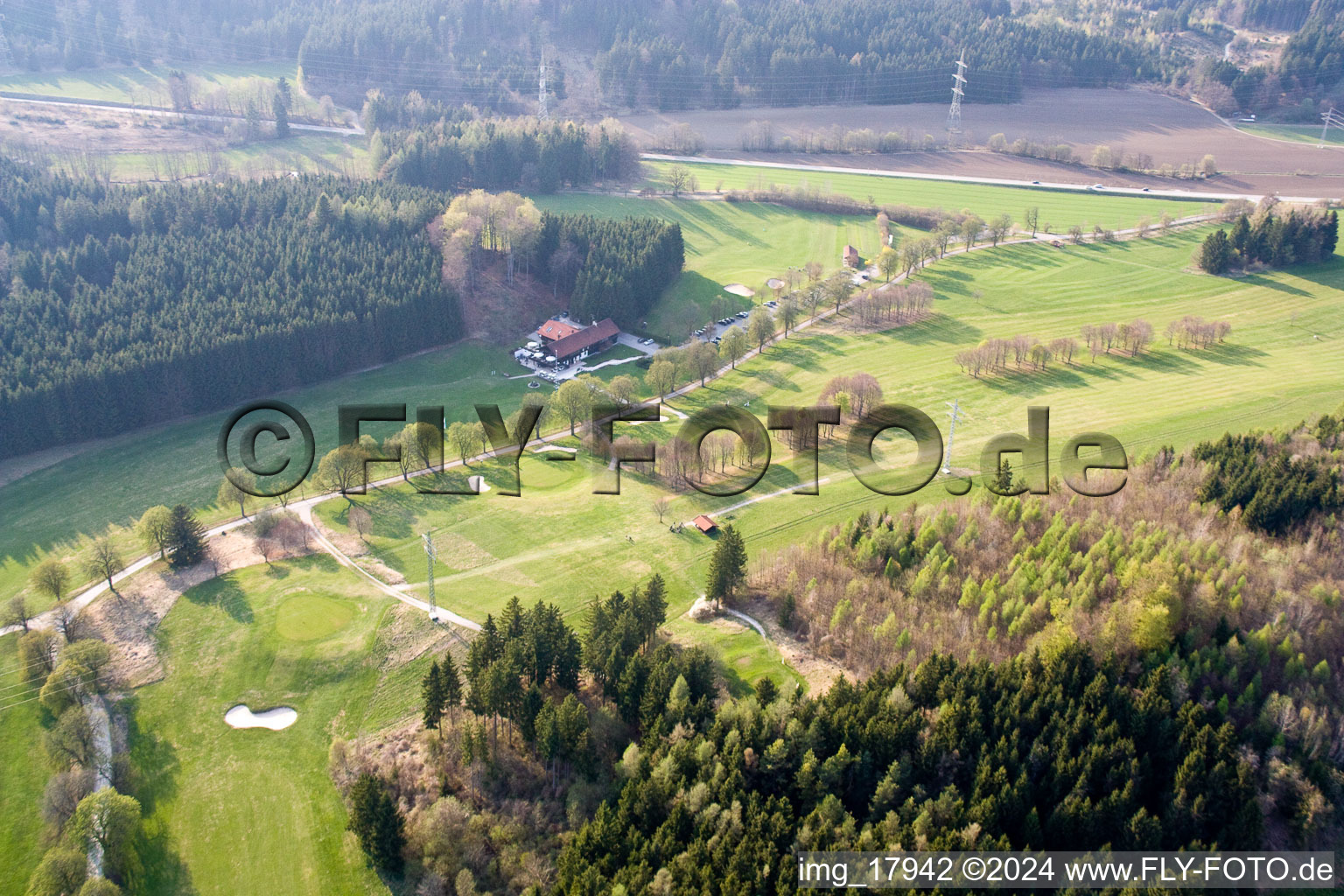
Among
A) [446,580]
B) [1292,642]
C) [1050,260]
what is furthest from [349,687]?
[1050,260]

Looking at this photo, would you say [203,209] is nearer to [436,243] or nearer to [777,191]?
[436,243]

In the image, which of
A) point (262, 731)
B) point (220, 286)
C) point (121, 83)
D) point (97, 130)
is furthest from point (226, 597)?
point (121, 83)

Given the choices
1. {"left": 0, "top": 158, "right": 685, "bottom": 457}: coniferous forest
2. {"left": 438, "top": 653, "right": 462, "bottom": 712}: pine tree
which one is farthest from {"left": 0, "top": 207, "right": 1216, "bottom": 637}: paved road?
{"left": 0, "top": 158, "right": 685, "bottom": 457}: coniferous forest

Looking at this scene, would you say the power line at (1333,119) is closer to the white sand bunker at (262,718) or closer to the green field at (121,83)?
the green field at (121,83)

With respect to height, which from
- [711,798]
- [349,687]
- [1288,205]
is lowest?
[349,687]

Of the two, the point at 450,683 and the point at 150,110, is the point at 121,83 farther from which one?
the point at 450,683
